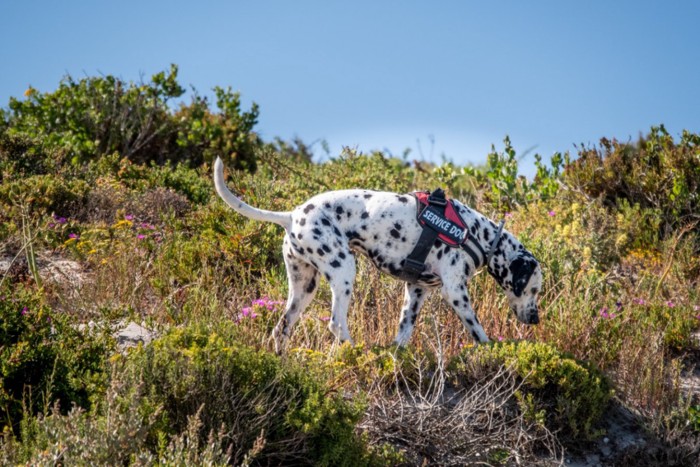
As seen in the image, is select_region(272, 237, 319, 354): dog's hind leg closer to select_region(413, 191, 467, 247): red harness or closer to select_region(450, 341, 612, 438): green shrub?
select_region(413, 191, 467, 247): red harness

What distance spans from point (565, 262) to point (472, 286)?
1617 millimetres

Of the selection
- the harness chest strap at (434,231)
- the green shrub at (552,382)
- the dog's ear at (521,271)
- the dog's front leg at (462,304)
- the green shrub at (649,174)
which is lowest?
the green shrub at (552,382)

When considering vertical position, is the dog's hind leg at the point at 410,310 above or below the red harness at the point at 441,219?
below

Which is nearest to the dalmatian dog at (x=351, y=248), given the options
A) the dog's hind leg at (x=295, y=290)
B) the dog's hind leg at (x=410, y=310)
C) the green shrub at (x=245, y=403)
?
the dog's hind leg at (x=295, y=290)

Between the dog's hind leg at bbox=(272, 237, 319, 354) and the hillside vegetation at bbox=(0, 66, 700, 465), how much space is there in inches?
6.9

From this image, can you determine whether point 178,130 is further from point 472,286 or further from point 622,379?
point 622,379

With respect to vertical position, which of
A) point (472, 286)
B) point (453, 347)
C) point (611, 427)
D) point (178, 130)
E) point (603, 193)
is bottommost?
point (611, 427)

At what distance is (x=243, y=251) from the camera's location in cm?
879

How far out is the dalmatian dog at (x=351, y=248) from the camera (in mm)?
6230

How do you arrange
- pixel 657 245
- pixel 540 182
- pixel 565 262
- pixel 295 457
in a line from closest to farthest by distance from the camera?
1. pixel 295 457
2. pixel 565 262
3. pixel 657 245
4. pixel 540 182

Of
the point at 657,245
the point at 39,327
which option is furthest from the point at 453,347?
the point at 657,245

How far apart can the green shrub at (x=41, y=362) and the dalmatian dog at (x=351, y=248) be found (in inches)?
59.0

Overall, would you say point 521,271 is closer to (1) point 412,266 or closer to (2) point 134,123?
(1) point 412,266

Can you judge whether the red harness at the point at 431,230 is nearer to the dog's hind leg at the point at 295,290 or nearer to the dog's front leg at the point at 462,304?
the dog's front leg at the point at 462,304
